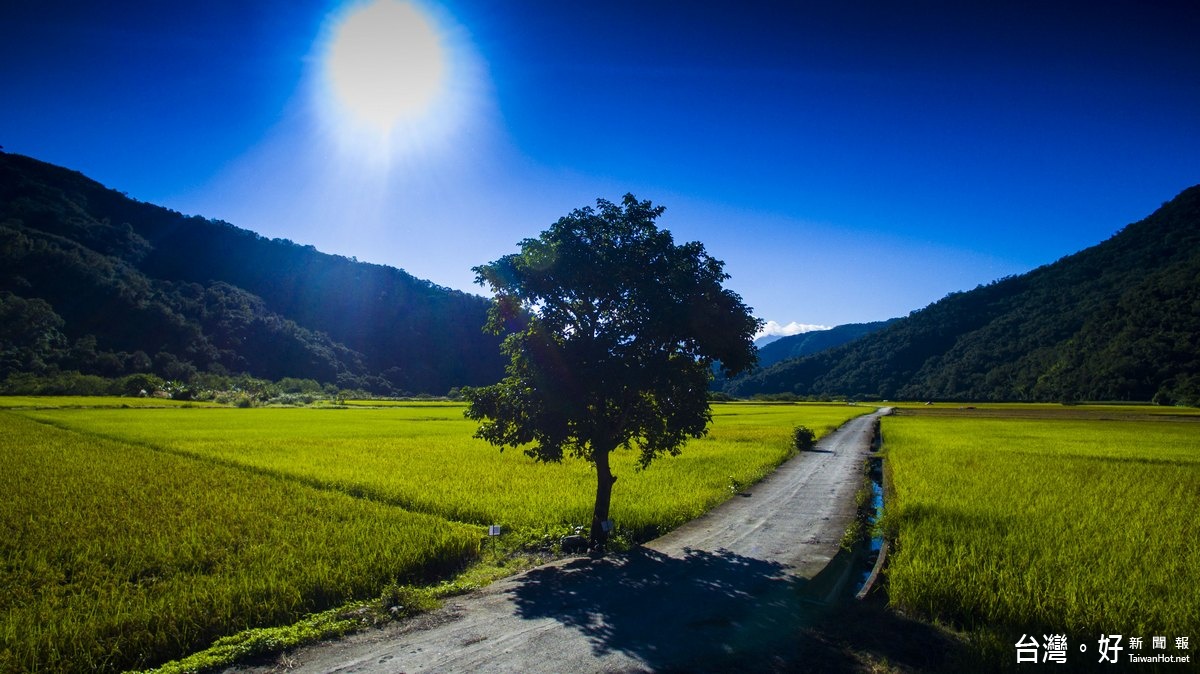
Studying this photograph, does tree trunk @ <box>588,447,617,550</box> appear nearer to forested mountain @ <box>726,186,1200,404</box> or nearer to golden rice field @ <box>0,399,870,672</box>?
golden rice field @ <box>0,399,870,672</box>

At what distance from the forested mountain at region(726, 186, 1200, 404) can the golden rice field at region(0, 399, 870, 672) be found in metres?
81.1

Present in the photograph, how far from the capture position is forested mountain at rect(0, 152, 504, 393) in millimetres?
77312

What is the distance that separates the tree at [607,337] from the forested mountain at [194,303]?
306 feet

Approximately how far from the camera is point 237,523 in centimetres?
1000

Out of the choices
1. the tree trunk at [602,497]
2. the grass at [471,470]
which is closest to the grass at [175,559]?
the grass at [471,470]

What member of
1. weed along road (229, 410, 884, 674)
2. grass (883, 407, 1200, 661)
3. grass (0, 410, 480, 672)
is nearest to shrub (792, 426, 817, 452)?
grass (883, 407, 1200, 661)

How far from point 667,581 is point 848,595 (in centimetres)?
279

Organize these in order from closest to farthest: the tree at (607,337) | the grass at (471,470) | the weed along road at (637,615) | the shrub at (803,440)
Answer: the weed along road at (637,615) < the tree at (607,337) < the grass at (471,470) < the shrub at (803,440)

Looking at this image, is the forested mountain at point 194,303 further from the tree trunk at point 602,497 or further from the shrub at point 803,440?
the tree trunk at point 602,497

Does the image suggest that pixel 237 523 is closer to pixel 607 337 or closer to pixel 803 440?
pixel 607 337

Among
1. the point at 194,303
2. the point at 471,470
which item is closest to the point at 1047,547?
the point at 471,470

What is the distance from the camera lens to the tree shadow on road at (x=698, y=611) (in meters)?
5.58

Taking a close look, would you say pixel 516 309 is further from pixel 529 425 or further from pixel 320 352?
pixel 320 352

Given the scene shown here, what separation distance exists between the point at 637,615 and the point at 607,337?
4592mm
